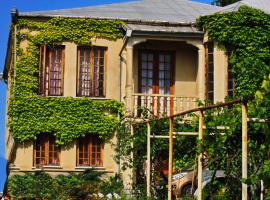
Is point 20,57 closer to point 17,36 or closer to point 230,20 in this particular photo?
point 17,36

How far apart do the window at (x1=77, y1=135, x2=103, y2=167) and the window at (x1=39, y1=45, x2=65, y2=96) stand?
2.16 metres

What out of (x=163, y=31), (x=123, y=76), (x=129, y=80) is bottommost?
(x=129, y=80)

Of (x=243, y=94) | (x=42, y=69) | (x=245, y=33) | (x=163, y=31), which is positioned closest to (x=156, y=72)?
(x=163, y=31)

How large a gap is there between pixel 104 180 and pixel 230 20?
7.76 m

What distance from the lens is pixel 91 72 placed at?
88.0 ft

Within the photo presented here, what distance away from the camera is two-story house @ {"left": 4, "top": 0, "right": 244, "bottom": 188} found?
25.7m

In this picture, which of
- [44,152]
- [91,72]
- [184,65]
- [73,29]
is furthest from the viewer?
[184,65]

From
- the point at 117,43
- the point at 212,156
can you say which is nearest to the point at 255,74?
the point at 212,156

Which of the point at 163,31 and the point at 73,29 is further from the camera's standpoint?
the point at 73,29

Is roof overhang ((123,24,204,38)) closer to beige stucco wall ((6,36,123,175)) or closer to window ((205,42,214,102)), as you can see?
window ((205,42,214,102))

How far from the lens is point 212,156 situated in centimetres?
1241

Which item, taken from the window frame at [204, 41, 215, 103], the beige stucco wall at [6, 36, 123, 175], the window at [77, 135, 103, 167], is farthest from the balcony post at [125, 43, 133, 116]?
the window frame at [204, 41, 215, 103]

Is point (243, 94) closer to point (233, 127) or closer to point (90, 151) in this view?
point (233, 127)

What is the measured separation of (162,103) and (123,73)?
6.79 feet
